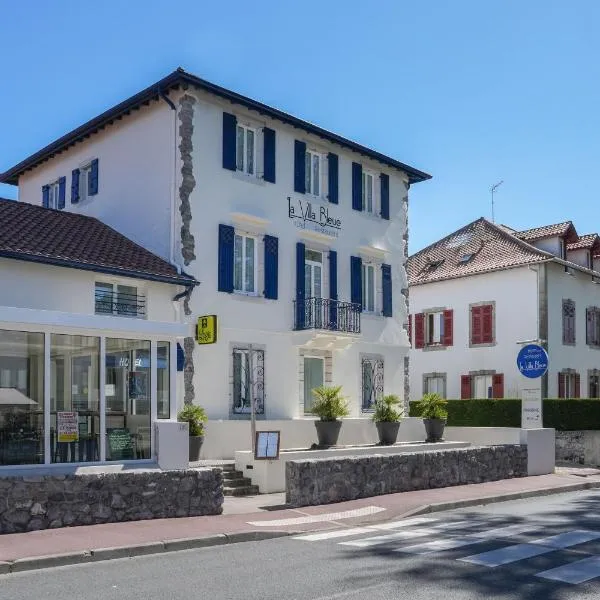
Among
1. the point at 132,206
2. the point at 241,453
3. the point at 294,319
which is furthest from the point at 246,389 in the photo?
the point at 132,206

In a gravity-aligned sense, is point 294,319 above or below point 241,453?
above

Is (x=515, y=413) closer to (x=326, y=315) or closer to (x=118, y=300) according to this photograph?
(x=326, y=315)

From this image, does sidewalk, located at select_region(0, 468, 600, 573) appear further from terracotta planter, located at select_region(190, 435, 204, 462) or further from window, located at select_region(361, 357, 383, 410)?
window, located at select_region(361, 357, 383, 410)

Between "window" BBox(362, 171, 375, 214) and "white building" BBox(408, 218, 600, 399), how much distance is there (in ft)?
27.4

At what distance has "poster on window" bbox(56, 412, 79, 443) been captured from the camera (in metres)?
12.5

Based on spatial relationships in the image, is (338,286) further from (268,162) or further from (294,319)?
(268,162)

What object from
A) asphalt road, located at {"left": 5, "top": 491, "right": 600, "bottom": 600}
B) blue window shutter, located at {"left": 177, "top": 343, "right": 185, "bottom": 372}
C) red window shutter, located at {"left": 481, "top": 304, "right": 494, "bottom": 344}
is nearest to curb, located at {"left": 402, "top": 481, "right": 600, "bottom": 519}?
asphalt road, located at {"left": 5, "top": 491, "right": 600, "bottom": 600}

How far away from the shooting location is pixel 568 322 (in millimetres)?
32094

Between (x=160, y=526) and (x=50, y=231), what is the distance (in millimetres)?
8615

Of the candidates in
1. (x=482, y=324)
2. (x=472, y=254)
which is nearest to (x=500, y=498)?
(x=482, y=324)

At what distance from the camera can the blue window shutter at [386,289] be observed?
24781mm

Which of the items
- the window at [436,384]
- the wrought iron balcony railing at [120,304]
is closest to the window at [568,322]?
the window at [436,384]

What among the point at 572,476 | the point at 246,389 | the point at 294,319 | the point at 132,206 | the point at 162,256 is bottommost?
the point at 572,476

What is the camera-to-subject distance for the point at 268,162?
69.9 ft
